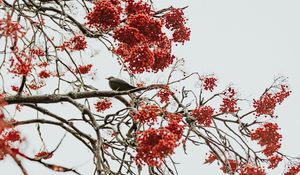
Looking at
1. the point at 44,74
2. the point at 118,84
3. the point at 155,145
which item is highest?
the point at 44,74

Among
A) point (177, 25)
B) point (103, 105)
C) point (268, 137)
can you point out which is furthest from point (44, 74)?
point (268, 137)

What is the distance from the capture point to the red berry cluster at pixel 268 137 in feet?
22.1

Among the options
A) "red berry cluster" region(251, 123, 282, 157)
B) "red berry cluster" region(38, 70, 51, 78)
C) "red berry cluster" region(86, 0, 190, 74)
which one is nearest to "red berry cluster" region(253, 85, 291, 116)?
"red berry cluster" region(251, 123, 282, 157)

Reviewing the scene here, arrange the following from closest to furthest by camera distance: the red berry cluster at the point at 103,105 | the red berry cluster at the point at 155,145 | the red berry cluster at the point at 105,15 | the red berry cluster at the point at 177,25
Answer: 1. the red berry cluster at the point at 155,145
2. the red berry cluster at the point at 105,15
3. the red berry cluster at the point at 177,25
4. the red berry cluster at the point at 103,105

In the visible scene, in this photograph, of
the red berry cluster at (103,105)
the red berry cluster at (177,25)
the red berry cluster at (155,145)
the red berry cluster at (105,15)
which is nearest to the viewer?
the red berry cluster at (155,145)

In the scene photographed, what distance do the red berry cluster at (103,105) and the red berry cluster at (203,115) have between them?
1884 mm

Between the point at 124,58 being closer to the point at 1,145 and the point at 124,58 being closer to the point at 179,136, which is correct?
the point at 179,136

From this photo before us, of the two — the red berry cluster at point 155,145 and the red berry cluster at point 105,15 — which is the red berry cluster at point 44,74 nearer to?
the red berry cluster at point 105,15

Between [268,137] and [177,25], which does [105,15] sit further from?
[268,137]

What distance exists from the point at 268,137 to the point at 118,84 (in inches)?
86.9

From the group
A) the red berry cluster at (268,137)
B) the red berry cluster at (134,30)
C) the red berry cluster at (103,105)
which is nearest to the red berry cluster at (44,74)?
the red berry cluster at (103,105)

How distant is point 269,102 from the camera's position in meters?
7.18

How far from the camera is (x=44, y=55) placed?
6.66 m

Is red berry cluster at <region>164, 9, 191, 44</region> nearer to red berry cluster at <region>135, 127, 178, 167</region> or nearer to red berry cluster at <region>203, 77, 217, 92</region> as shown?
red berry cluster at <region>203, 77, 217, 92</region>
